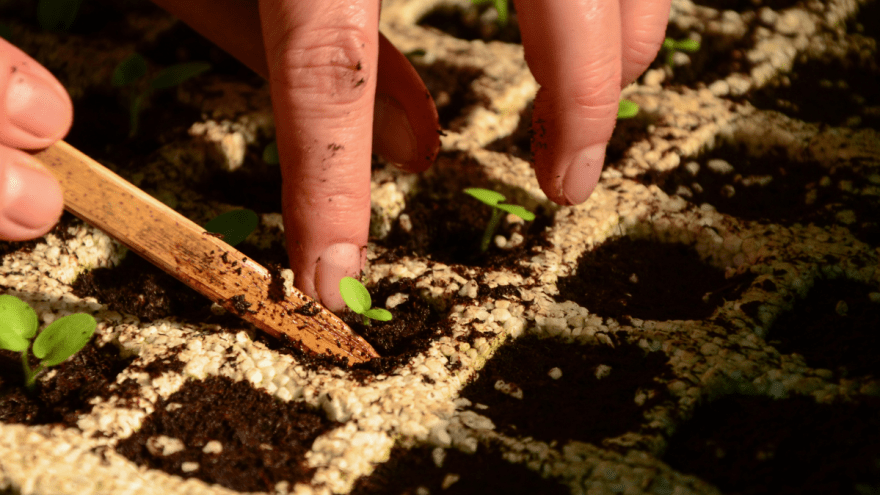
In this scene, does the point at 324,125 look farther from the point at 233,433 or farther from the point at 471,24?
the point at 471,24

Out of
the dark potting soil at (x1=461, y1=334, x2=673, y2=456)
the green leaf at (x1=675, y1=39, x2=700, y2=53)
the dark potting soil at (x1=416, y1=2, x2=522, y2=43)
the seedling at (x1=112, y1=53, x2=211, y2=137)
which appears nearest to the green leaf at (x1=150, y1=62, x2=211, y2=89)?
the seedling at (x1=112, y1=53, x2=211, y2=137)

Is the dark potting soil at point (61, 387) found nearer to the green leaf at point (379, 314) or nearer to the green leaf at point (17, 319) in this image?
the green leaf at point (17, 319)

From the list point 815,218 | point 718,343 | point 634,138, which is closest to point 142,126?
point 634,138

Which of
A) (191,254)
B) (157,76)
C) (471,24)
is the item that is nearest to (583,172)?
(191,254)

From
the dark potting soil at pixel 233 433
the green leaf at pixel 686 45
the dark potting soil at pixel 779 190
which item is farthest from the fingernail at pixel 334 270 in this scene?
the green leaf at pixel 686 45

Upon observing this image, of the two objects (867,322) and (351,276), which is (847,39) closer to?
(867,322)
